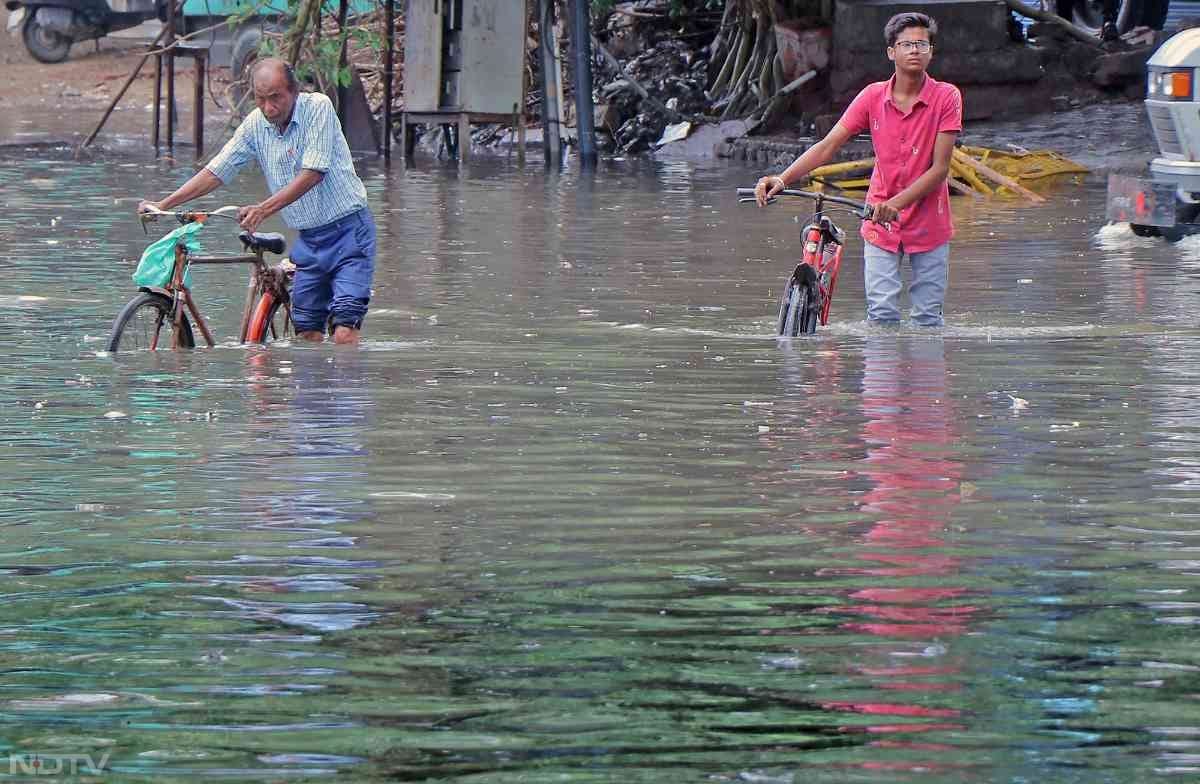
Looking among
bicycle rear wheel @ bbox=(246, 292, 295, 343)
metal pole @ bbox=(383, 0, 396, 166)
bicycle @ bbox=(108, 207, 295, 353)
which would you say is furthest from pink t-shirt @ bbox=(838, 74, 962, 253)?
metal pole @ bbox=(383, 0, 396, 166)

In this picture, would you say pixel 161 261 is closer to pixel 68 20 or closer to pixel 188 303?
pixel 188 303

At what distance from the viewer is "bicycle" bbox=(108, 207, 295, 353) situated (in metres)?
10.4

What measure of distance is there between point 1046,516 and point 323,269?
197 inches

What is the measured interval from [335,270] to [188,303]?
72 cm

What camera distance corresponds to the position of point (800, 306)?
10.7 meters

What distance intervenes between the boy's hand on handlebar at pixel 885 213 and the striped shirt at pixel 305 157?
7.89 feet

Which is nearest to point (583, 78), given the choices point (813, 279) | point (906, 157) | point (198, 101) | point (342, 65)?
point (342, 65)

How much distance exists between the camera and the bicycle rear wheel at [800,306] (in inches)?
418

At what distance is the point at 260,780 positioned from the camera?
426 cm

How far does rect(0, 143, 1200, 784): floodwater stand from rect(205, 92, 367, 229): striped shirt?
696 mm

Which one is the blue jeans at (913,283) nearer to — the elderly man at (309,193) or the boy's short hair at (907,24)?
the boy's short hair at (907,24)

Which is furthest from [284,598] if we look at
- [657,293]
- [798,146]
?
[798,146]

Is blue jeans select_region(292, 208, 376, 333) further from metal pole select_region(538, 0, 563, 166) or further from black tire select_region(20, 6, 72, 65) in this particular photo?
black tire select_region(20, 6, 72, 65)

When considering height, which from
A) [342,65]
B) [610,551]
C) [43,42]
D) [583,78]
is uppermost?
[43,42]
